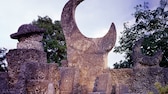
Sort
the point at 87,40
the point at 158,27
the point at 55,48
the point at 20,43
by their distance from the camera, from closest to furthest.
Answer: the point at 20,43
the point at 87,40
the point at 158,27
the point at 55,48

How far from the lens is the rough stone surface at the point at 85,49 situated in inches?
442

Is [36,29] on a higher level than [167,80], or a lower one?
higher

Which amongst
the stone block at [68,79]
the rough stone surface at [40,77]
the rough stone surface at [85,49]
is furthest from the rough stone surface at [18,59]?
the rough stone surface at [85,49]

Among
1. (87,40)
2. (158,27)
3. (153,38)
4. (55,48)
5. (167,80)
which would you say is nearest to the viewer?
(167,80)

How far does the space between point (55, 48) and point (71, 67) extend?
1290 cm

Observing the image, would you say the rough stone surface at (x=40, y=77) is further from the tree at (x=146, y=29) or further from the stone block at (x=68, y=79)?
the tree at (x=146, y=29)

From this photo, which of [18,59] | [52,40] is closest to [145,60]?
[18,59]

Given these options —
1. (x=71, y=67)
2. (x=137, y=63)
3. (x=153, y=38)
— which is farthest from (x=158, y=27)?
(x=71, y=67)

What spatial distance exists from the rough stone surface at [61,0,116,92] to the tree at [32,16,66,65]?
1155 cm

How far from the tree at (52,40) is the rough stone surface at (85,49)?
1155 cm

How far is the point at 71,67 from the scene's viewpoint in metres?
11.2

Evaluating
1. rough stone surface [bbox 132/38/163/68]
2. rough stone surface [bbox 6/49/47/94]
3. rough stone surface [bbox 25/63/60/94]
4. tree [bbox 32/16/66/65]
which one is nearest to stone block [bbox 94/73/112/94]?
rough stone surface [bbox 132/38/163/68]

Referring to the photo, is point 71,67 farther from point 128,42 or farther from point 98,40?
point 128,42

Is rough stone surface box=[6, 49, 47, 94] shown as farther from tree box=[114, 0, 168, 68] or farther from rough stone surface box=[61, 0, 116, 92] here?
tree box=[114, 0, 168, 68]
